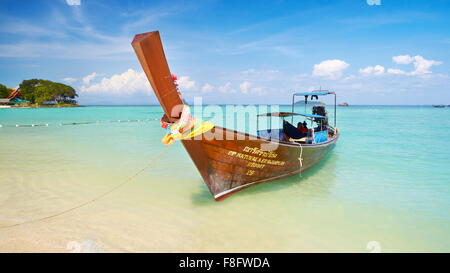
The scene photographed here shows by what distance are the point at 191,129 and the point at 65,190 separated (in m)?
4.48

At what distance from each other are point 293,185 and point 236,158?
2514mm

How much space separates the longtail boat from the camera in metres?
3.29

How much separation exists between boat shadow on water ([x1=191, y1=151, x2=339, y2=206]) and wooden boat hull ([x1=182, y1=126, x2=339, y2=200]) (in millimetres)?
262

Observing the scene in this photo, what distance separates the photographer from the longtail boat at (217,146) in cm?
329

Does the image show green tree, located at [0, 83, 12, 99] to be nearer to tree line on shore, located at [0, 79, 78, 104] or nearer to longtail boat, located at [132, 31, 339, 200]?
tree line on shore, located at [0, 79, 78, 104]

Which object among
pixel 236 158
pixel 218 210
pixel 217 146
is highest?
pixel 217 146

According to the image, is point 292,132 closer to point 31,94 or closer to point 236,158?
point 236,158

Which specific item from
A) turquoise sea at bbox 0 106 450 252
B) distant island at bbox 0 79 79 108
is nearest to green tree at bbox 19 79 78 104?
distant island at bbox 0 79 79 108

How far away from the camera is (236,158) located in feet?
17.6

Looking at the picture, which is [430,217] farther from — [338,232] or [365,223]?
[338,232]

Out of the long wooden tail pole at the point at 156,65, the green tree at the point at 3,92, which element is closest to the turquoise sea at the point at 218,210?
the long wooden tail pole at the point at 156,65

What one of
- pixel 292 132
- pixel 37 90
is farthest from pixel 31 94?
pixel 292 132

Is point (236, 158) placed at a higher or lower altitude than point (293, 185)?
higher

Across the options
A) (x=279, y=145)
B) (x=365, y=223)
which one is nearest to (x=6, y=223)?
(x=279, y=145)
